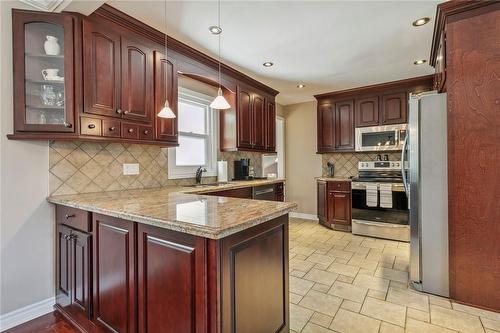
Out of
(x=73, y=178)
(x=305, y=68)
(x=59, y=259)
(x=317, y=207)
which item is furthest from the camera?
(x=317, y=207)

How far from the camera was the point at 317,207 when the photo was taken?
16.8ft

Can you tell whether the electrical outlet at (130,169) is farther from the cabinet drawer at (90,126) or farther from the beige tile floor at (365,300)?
the beige tile floor at (365,300)

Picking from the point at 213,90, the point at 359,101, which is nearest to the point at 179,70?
the point at 213,90

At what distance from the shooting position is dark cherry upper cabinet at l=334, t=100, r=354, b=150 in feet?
15.1

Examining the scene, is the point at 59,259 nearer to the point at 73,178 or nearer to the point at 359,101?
the point at 73,178

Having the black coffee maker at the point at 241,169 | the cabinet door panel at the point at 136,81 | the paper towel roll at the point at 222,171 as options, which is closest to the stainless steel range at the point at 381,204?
the black coffee maker at the point at 241,169

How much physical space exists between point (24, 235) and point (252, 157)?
336 cm

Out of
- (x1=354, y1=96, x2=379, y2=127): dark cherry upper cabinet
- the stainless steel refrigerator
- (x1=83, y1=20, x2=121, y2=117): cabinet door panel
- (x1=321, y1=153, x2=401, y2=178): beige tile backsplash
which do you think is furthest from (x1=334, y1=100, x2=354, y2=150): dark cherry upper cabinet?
(x1=83, y1=20, x2=121, y2=117): cabinet door panel

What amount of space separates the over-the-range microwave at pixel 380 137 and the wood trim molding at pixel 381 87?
66 cm

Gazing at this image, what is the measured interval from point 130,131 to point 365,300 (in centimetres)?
258

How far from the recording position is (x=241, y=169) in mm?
4121

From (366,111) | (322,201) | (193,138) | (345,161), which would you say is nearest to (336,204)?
(322,201)

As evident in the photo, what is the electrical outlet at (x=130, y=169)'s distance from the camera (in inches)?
99.3

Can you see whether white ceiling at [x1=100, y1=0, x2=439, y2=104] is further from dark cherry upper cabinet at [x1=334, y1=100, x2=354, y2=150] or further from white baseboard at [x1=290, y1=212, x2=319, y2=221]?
white baseboard at [x1=290, y1=212, x2=319, y2=221]
